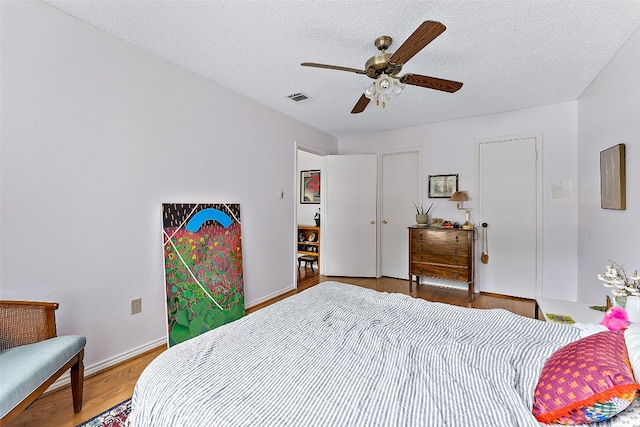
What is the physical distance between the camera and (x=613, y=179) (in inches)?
87.1

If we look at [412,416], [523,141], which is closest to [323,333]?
[412,416]

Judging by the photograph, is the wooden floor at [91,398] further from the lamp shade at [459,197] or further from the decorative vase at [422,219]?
the lamp shade at [459,197]

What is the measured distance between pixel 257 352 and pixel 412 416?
0.65 meters

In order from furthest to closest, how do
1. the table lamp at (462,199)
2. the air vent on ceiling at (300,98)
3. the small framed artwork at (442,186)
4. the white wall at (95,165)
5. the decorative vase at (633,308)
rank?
the small framed artwork at (442,186), the table lamp at (462,199), the air vent on ceiling at (300,98), the white wall at (95,165), the decorative vase at (633,308)

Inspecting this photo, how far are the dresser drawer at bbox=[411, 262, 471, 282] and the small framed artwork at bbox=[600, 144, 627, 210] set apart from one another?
1.54 m

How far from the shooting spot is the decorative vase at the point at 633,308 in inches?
57.1

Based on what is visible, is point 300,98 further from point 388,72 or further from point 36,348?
point 36,348

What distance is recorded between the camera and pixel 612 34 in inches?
79.3

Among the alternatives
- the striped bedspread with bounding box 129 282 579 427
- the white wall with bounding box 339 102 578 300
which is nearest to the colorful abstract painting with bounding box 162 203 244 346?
the striped bedspread with bounding box 129 282 579 427

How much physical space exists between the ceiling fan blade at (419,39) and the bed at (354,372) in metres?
1.57

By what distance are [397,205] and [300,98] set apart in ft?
7.63

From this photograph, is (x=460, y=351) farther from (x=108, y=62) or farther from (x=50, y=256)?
(x=108, y=62)

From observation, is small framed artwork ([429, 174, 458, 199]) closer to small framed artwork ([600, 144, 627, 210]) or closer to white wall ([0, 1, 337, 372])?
small framed artwork ([600, 144, 627, 210])

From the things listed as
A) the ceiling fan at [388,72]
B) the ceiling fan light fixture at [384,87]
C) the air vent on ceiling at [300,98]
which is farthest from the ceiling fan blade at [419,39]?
the air vent on ceiling at [300,98]
